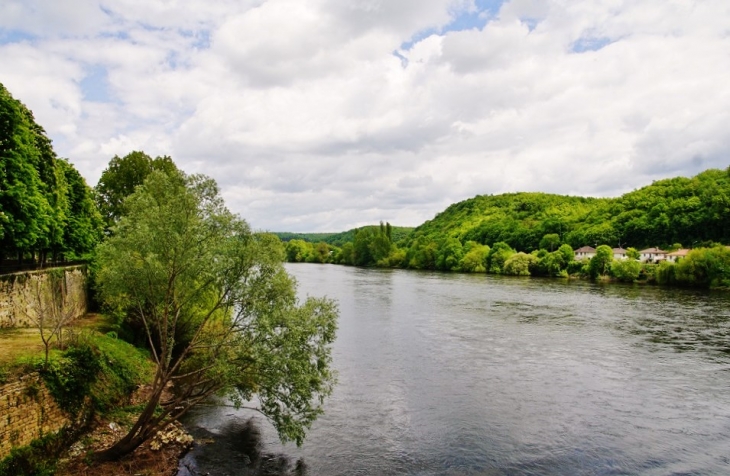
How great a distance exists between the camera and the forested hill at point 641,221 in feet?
366

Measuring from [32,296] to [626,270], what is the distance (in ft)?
279

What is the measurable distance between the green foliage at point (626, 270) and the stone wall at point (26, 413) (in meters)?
86.4

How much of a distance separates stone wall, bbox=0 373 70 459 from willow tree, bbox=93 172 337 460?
2.07 meters

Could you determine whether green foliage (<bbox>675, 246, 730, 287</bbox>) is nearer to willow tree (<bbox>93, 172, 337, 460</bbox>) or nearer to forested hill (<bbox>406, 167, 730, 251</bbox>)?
forested hill (<bbox>406, 167, 730, 251</bbox>)

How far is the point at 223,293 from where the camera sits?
Result: 57.2 ft

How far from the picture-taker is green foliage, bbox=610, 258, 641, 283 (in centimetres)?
8350

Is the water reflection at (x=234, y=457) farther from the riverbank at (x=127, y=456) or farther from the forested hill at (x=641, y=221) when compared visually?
the forested hill at (x=641, y=221)

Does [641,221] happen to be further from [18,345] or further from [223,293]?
[18,345]

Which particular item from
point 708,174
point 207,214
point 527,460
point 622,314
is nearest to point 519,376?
point 527,460

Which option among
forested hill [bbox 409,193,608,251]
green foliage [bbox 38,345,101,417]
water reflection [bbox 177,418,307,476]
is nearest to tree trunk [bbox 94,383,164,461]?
water reflection [bbox 177,418,307,476]

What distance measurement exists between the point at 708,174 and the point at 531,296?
Result: 341 feet

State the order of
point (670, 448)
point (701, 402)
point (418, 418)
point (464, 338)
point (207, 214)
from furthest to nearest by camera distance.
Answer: point (464, 338), point (701, 402), point (418, 418), point (670, 448), point (207, 214)

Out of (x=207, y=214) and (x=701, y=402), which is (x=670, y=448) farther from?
(x=207, y=214)

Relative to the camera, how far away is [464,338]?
3819 cm
